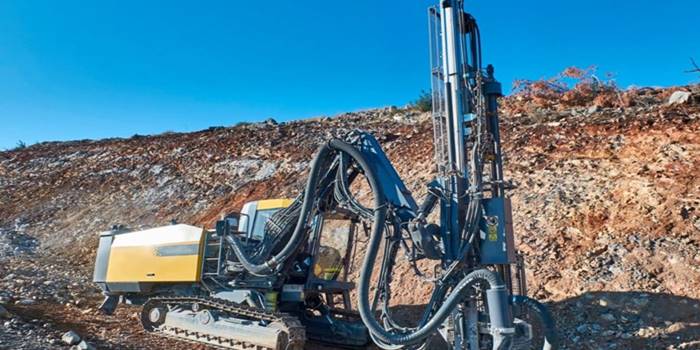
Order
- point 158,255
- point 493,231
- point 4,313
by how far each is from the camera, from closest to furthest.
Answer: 1. point 493,231
2. point 4,313
3. point 158,255

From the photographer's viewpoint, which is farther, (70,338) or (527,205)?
(527,205)

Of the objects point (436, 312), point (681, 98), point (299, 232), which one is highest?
point (681, 98)

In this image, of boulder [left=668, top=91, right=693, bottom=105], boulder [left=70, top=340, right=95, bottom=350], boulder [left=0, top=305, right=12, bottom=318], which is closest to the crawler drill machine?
boulder [left=70, top=340, right=95, bottom=350]

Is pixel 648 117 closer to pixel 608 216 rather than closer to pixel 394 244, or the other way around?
pixel 608 216

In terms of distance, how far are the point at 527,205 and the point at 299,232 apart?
19.2 feet

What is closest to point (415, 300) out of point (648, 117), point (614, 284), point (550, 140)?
point (614, 284)

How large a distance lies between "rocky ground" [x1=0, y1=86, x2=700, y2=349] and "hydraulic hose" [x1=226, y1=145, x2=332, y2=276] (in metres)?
0.85

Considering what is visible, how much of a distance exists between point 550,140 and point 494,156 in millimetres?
8017

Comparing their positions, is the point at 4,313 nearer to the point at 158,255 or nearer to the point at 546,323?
the point at 158,255

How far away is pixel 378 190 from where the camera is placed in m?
7.16

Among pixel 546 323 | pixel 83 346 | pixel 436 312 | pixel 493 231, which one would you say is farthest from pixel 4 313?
pixel 546 323

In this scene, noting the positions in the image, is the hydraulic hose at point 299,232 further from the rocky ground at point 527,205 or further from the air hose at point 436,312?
the rocky ground at point 527,205

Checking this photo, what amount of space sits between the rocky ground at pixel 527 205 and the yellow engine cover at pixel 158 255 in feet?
3.21

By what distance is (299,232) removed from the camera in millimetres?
8242
